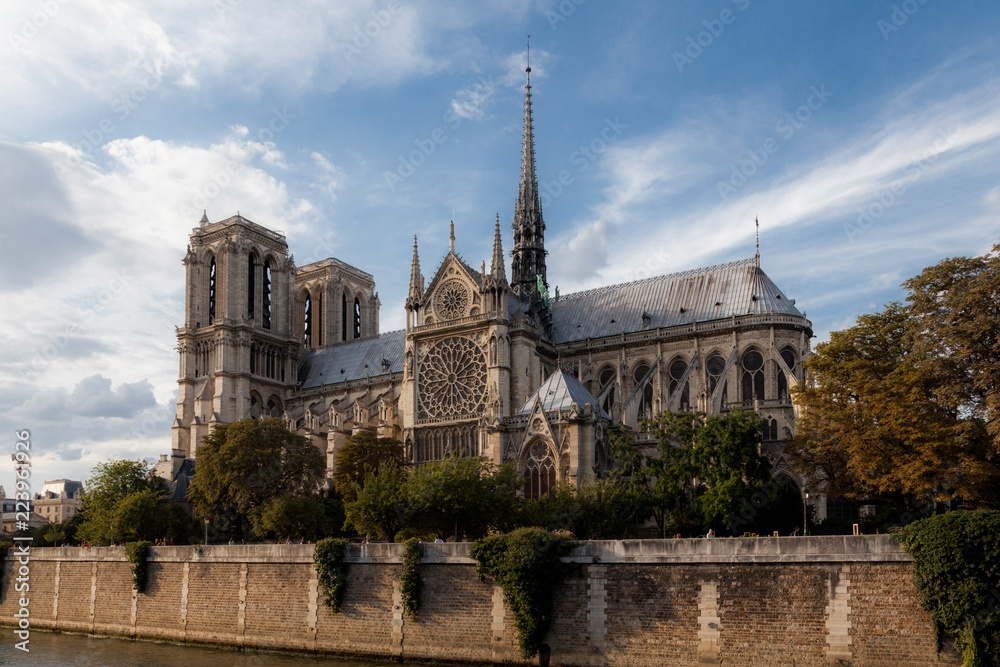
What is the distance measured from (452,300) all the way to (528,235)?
11.7 meters

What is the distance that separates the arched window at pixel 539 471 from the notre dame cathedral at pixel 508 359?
56mm

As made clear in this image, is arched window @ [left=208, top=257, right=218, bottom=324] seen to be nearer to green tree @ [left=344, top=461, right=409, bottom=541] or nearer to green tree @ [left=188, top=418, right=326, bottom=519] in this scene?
green tree @ [left=188, top=418, right=326, bottom=519]

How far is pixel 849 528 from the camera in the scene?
129 ft

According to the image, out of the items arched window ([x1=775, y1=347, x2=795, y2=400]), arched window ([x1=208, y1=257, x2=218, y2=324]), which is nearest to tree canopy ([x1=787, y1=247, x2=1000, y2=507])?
arched window ([x1=775, y1=347, x2=795, y2=400])

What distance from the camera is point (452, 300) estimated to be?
2354 inches

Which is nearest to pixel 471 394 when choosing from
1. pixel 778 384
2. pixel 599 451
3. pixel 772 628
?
pixel 599 451

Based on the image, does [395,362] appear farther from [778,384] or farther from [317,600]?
[317,600]

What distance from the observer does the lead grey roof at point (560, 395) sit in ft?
152

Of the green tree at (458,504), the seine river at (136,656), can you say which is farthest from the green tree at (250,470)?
the green tree at (458,504)

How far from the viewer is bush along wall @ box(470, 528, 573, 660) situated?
1138 inches

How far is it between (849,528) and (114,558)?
31.3 m

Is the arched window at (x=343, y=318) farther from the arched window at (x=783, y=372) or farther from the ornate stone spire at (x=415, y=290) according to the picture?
the arched window at (x=783, y=372)

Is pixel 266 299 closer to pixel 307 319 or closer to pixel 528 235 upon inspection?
pixel 307 319

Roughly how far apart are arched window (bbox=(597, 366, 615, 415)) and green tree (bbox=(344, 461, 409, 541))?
2134cm
